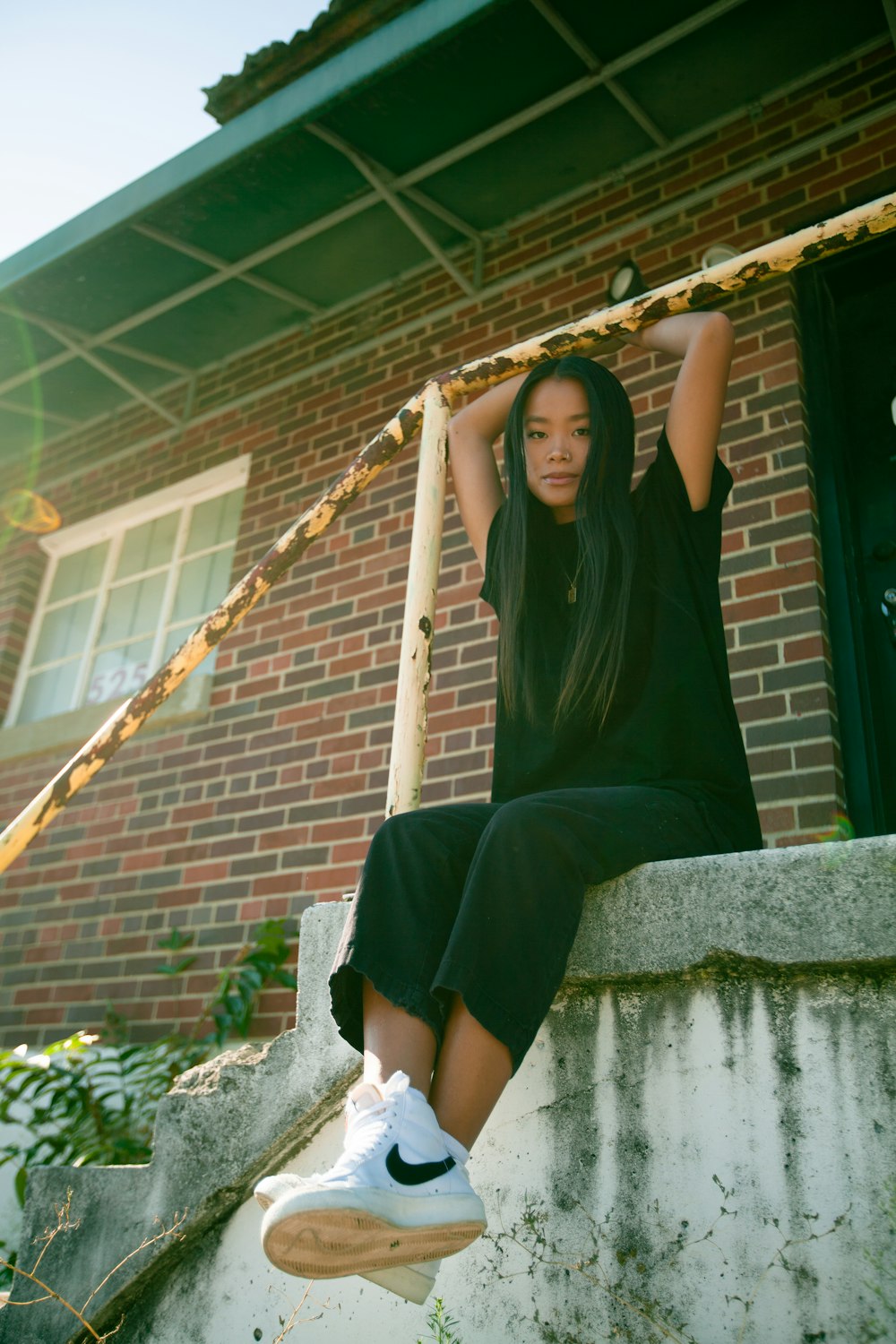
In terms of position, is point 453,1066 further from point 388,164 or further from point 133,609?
point 133,609

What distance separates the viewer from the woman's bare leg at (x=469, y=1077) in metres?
1.33

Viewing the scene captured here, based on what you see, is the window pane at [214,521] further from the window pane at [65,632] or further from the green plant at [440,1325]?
the green plant at [440,1325]

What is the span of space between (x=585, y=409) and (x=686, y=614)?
0.55 m

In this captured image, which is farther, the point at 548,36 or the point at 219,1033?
the point at 219,1033

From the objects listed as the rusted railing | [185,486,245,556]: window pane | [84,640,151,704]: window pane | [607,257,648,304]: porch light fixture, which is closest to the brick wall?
[185,486,245,556]: window pane

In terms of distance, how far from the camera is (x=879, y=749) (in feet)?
9.64

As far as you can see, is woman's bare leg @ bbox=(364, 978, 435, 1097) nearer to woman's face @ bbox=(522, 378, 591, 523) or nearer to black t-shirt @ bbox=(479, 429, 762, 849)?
black t-shirt @ bbox=(479, 429, 762, 849)

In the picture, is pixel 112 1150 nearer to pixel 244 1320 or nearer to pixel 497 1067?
pixel 244 1320

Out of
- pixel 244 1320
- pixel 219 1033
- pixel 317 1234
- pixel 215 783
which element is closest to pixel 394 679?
pixel 215 783

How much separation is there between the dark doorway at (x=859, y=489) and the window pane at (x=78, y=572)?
3751mm

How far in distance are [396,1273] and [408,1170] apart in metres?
0.18

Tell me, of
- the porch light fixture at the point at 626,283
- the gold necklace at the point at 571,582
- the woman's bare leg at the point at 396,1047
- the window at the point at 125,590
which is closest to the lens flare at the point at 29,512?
the window at the point at 125,590

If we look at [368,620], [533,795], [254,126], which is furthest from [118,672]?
[533,795]

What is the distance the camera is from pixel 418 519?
6.91 feet
